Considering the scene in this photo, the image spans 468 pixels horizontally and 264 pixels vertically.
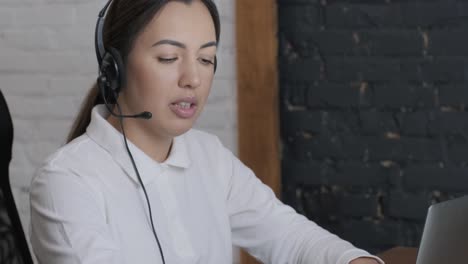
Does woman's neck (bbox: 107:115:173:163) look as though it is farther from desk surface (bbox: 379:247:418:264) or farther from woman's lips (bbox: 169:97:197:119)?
desk surface (bbox: 379:247:418:264)

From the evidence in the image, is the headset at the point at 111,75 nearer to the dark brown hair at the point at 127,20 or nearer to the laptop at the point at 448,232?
the dark brown hair at the point at 127,20

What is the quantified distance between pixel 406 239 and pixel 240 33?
70 cm

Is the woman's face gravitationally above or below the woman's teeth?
above

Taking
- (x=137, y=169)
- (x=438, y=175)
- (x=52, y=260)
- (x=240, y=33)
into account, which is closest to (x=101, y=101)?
(x=137, y=169)

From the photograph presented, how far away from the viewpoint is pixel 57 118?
2711mm

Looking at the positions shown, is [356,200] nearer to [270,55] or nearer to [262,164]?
[262,164]

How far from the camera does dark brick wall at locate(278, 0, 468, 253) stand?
231 cm

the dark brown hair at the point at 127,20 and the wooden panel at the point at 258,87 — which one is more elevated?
the dark brown hair at the point at 127,20

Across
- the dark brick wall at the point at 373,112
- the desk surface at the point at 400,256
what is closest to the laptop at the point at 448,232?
the desk surface at the point at 400,256

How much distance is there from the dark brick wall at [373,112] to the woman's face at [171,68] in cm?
99

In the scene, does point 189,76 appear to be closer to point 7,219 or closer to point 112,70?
point 112,70

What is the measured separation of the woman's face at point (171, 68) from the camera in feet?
4.65

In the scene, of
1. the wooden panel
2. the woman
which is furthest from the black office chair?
the wooden panel

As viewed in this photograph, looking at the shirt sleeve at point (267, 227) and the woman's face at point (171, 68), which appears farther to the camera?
the shirt sleeve at point (267, 227)
